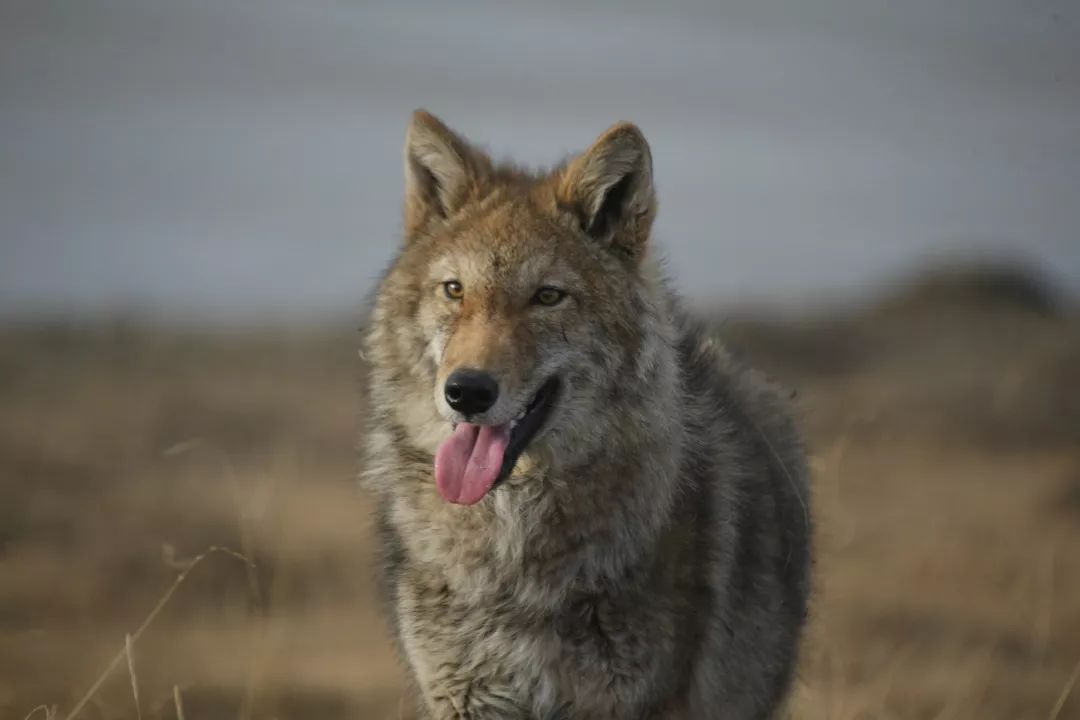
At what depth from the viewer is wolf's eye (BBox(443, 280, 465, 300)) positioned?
472 centimetres

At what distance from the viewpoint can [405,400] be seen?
188 inches

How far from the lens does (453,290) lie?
187 inches

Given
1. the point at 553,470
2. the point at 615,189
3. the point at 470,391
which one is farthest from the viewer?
the point at 615,189

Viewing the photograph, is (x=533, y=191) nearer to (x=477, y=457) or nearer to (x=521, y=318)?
(x=521, y=318)

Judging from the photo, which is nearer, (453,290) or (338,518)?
(453,290)

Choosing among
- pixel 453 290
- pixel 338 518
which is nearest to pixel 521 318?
pixel 453 290

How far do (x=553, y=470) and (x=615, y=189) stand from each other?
3.39 ft

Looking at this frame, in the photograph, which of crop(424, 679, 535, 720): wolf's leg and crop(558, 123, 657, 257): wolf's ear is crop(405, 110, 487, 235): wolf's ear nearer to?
crop(558, 123, 657, 257): wolf's ear

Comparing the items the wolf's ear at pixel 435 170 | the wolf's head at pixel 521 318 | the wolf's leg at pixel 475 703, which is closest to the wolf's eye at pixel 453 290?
the wolf's head at pixel 521 318

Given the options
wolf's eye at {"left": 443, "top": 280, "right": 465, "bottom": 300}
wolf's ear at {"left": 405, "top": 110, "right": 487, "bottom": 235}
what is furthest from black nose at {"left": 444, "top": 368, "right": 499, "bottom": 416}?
wolf's ear at {"left": 405, "top": 110, "right": 487, "bottom": 235}

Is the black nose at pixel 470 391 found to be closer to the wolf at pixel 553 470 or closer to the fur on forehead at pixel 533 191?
the wolf at pixel 553 470

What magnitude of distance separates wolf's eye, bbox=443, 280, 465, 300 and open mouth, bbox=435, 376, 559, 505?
1.50 ft

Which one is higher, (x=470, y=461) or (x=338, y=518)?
(x=470, y=461)

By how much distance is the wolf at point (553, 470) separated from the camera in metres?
4.48
